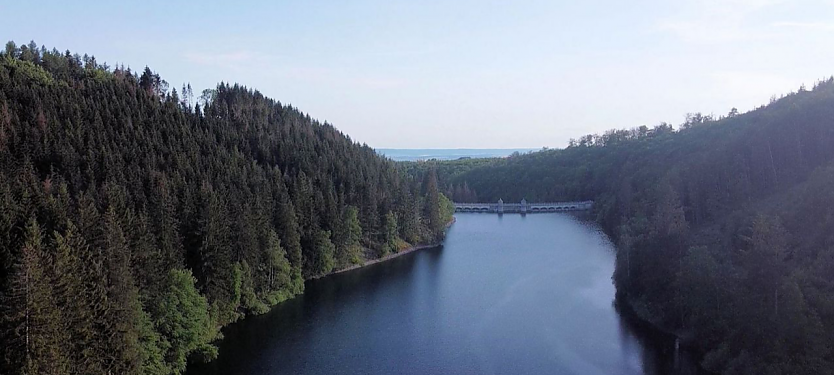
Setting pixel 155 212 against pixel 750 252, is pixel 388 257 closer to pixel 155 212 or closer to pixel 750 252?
pixel 155 212

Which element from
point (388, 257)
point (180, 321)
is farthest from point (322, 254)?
point (180, 321)

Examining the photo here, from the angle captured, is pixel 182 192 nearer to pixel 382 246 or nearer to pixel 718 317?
Answer: pixel 382 246

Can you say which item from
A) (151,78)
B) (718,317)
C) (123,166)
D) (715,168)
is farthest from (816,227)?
(151,78)

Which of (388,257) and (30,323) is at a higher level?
(30,323)

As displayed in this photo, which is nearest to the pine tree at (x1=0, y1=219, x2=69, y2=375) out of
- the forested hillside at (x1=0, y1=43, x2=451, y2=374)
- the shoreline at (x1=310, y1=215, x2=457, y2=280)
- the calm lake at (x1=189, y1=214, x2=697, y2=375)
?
the forested hillside at (x1=0, y1=43, x2=451, y2=374)

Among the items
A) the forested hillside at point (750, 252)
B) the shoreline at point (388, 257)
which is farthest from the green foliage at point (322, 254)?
the forested hillside at point (750, 252)

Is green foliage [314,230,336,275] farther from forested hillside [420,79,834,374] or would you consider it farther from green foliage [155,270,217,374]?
forested hillside [420,79,834,374]

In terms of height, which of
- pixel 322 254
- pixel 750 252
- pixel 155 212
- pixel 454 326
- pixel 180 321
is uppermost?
pixel 155 212
